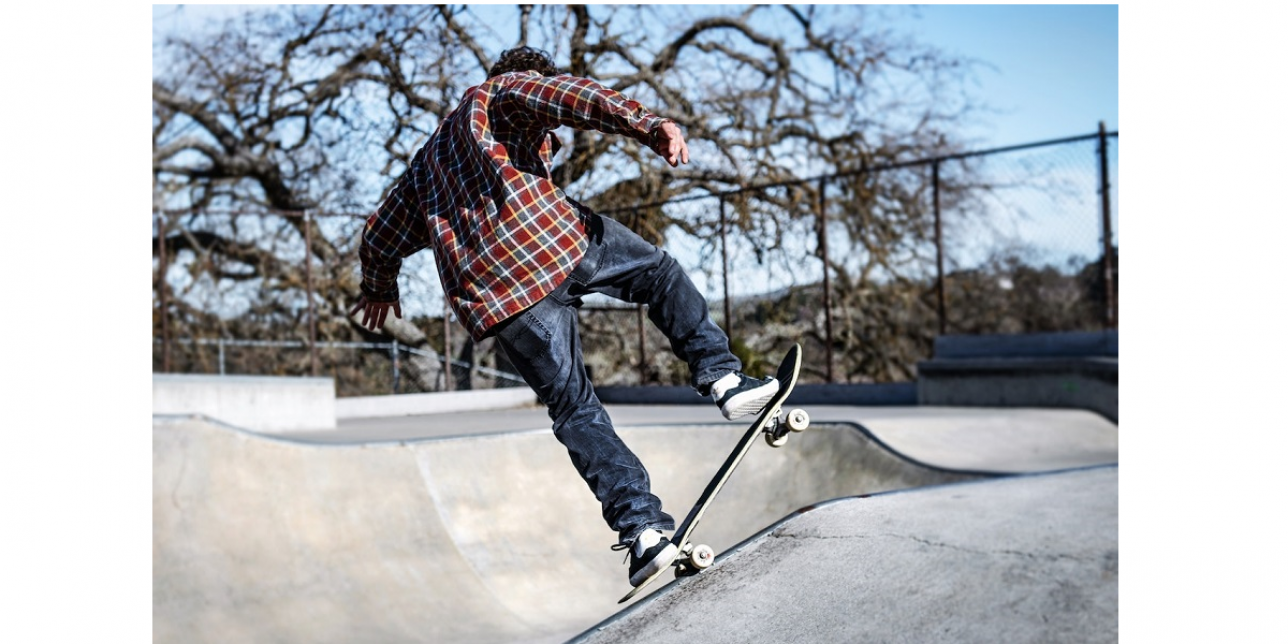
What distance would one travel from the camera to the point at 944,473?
6418 mm

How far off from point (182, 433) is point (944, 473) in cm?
446

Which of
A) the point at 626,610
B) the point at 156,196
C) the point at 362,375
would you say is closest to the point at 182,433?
the point at 626,610

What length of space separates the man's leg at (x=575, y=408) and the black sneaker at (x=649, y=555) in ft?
0.07

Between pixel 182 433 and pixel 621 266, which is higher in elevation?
pixel 621 266

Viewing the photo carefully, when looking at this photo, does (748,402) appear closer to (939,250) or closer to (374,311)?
(374,311)

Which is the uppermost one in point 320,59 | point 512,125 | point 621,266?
point 320,59

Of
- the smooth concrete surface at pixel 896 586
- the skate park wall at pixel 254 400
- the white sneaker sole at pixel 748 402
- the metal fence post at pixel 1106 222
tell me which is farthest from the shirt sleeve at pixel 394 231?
the metal fence post at pixel 1106 222

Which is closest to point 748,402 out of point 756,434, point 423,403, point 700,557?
point 756,434

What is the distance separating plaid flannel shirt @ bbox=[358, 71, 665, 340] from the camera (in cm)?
217

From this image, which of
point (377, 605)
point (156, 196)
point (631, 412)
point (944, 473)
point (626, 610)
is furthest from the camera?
point (156, 196)

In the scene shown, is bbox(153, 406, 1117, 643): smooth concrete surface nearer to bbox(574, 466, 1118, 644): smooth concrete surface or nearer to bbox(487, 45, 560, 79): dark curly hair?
bbox(574, 466, 1118, 644): smooth concrete surface

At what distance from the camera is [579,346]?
7.89ft

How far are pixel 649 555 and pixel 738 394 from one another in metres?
0.42
